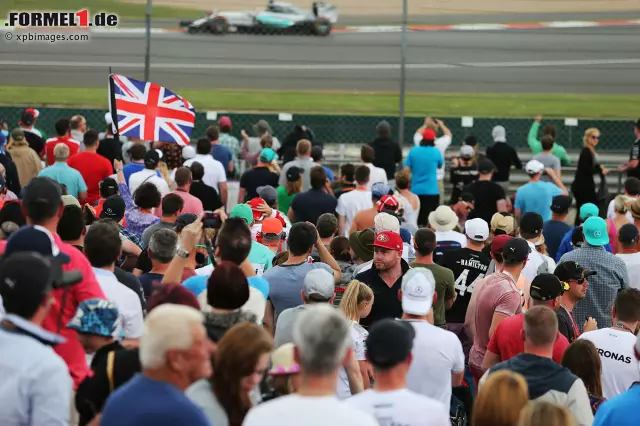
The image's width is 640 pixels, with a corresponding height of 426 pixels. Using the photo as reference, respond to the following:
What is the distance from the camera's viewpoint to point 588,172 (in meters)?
15.2

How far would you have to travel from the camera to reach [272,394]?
16.0 feet

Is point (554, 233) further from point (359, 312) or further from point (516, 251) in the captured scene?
point (359, 312)

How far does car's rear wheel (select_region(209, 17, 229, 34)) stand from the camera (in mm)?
21609

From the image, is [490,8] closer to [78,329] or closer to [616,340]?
[616,340]

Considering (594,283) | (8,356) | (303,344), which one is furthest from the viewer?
(594,283)

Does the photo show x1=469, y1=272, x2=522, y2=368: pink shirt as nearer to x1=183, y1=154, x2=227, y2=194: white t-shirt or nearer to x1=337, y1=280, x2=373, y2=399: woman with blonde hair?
x1=337, y1=280, x2=373, y2=399: woman with blonde hair

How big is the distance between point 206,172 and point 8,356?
9156 mm

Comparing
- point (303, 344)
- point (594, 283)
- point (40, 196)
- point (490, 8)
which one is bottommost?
point (594, 283)

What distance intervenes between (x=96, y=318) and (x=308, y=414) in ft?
5.06

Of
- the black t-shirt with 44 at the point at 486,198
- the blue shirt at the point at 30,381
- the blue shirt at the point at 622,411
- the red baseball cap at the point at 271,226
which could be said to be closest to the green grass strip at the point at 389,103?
the black t-shirt with 44 at the point at 486,198

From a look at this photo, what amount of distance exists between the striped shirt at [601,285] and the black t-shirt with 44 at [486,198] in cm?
406

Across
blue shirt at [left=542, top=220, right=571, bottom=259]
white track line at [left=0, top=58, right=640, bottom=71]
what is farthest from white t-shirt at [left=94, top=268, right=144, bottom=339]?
white track line at [left=0, top=58, right=640, bottom=71]

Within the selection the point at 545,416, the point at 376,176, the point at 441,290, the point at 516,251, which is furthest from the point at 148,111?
the point at 545,416

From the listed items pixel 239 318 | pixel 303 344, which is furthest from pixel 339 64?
pixel 303 344
